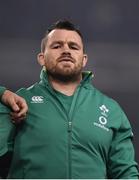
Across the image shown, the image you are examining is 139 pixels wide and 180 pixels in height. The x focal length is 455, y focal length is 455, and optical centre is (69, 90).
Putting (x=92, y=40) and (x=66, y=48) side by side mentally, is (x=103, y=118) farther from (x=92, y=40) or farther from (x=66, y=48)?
(x=92, y=40)

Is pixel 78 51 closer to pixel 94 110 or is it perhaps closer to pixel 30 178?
pixel 94 110

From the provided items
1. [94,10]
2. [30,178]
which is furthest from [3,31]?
[30,178]

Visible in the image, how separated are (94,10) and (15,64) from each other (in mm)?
364

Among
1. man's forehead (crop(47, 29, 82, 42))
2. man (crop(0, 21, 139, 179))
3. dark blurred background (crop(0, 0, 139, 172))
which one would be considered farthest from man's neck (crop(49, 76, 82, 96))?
dark blurred background (crop(0, 0, 139, 172))

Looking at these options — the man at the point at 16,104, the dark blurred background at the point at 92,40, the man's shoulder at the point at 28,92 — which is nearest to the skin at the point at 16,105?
the man at the point at 16,104

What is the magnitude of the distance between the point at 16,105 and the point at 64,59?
23 cm

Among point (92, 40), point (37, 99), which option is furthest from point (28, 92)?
point (92, 40)

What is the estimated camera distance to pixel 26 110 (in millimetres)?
1126

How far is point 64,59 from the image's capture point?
4.16ft

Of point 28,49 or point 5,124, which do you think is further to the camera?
point 28,49

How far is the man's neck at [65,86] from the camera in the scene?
4.20 feet

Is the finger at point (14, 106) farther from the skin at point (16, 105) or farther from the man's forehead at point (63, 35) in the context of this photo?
the man's forehead at point (63, 35)

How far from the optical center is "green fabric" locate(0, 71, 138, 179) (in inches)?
44.7

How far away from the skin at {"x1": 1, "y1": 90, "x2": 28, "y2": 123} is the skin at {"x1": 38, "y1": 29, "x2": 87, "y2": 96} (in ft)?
0.58
